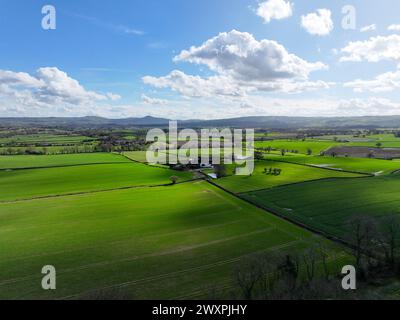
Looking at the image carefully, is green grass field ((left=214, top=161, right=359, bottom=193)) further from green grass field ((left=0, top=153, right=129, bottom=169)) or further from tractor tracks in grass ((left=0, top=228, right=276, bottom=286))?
green grass field ((left=0, top=153, right=129, bottom=169))

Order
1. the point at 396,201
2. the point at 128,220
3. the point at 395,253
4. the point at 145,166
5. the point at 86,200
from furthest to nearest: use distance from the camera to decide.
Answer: the point at 145,166, the point at 86,200, the point at 396,201, the point at 128,220, the point at 395,253

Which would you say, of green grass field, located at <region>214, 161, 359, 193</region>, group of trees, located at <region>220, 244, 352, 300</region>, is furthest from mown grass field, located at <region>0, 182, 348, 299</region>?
green grass field, located at <region>214, 161, 359, 193</region>

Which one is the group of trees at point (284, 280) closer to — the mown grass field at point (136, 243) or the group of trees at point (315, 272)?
the group of trees at point (315, 272)

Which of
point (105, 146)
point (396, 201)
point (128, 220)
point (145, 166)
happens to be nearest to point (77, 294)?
point (128, 220)

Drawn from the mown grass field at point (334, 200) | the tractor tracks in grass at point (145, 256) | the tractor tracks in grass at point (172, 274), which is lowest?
the tractor tracks in grass at point (172, 274)

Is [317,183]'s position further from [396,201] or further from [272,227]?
[272,227]

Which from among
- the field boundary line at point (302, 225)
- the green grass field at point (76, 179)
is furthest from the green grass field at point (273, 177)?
the green grass field at point (76, 179)
